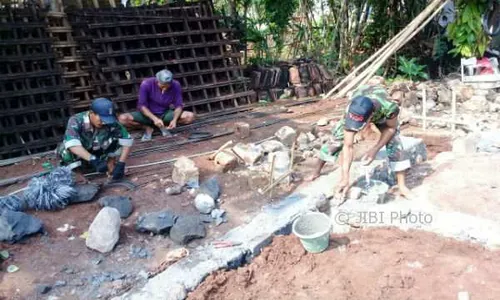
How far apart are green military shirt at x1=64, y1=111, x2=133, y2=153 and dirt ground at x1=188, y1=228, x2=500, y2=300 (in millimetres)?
2313

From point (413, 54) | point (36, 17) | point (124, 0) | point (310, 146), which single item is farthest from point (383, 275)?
point (413, 54)

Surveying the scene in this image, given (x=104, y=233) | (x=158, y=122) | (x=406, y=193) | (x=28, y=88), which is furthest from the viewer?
(x=158, y=122)

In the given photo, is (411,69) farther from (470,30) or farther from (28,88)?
(28,88)

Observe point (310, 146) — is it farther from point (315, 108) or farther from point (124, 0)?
point (124, 0)

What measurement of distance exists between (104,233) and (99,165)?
1385 millimetres

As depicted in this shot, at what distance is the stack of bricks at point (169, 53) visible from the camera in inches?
299

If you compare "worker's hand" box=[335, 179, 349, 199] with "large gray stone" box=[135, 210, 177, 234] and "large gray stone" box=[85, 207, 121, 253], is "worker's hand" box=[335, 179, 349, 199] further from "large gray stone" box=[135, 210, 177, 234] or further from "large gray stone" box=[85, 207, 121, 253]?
"large gray stone" box=[85, 207, 121, 253]

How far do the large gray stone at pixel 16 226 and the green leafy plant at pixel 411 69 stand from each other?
818 cm

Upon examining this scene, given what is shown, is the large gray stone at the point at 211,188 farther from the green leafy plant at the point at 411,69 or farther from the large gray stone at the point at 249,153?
the green leafy plant at the point at 411,69

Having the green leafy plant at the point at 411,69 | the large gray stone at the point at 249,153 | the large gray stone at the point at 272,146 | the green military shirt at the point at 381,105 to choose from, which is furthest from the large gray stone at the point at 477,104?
the green military shirt at the point at 381,105

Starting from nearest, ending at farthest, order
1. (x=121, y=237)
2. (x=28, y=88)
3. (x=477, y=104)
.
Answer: (x=121, y=237), (x=28, y=88), (x=477, y=104)

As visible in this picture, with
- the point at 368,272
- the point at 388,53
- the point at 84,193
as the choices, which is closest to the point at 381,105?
the point at 368,272

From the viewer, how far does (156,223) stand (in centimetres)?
415

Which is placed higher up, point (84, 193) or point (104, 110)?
point (104, 110)
